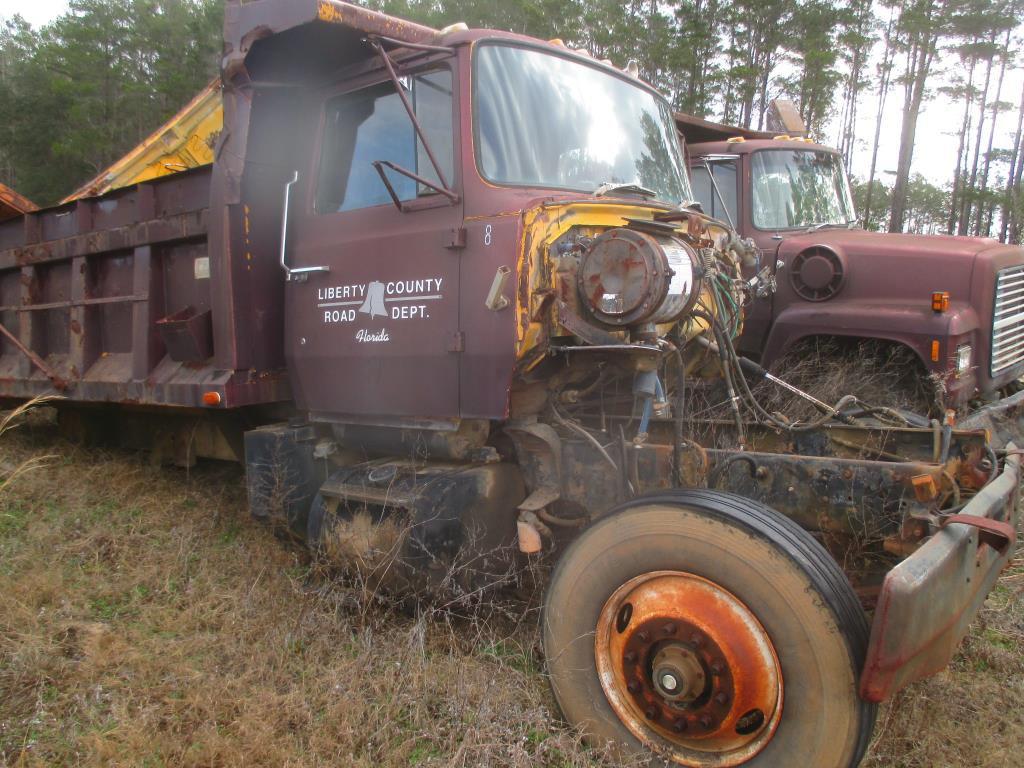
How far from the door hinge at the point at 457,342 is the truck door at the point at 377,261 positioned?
0.02 meters

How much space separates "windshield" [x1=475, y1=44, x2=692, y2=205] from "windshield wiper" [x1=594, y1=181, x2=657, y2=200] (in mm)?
63

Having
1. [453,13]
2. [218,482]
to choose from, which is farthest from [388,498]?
[453,13]

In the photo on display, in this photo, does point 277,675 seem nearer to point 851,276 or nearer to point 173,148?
point 851,276

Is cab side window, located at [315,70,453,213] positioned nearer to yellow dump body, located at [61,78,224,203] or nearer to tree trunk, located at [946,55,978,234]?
yellow dump body, located at [61,78,224,203]

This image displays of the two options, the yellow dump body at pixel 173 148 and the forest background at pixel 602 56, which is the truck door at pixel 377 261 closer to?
the yellow dump body at pixel 173 148

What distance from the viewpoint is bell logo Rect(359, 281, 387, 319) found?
3645 mm

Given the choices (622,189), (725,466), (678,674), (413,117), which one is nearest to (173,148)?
(413,117)

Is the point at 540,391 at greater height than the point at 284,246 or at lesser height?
lesser

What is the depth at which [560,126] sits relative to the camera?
11.6 ft

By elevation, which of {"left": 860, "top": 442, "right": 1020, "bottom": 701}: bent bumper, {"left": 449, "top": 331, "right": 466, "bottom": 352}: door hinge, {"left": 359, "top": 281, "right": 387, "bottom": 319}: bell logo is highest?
{"left": 359, "top": 281, "right": 387, "bottom": 319}: bell logo

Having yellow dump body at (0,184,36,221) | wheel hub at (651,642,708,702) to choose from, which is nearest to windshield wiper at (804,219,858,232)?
wheel hub at (651,642,708,702)

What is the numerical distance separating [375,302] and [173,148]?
3803 millimetres

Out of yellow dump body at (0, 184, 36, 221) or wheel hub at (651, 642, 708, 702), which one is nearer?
wheel hub at (651, 642, 708, 702)

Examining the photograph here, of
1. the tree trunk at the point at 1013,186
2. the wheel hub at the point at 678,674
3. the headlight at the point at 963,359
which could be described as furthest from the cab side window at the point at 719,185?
the tree trunk at the point at 1013,186
